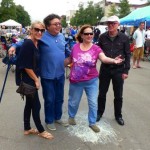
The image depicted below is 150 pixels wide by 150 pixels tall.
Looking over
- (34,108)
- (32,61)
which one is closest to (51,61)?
(32,61)

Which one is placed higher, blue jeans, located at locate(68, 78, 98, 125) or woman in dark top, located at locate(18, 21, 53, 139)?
woman in dark top, located at locate(18, 21, 53, 139)

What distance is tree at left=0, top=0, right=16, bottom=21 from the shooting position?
82.8 meters

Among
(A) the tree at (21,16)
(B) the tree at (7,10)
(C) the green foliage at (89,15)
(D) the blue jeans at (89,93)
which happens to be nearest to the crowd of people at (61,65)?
(D) the blue jeans at (89,93)

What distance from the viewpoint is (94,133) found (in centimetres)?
476

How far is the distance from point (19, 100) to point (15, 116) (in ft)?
4.21

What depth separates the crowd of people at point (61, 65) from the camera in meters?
4.21

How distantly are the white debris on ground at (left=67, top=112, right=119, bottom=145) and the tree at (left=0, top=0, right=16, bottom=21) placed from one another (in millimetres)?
79636

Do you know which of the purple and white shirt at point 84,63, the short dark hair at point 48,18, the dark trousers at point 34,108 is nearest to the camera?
the dark trousers at point 34,108

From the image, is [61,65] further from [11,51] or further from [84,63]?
[11,51]

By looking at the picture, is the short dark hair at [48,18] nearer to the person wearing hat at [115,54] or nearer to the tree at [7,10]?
the person wearing hat at [115,54]

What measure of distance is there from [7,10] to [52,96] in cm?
8390

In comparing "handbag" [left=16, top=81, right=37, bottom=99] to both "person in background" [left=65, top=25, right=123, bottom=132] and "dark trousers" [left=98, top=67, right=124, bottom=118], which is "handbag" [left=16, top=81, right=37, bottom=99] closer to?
"person in background" [left=65, top=25, right=123, bottom=132]

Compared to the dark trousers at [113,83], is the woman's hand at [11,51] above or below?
above

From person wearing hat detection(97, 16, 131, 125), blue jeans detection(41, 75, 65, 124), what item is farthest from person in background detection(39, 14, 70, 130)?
person wearing hat detection(97, 16, 131, 125)
